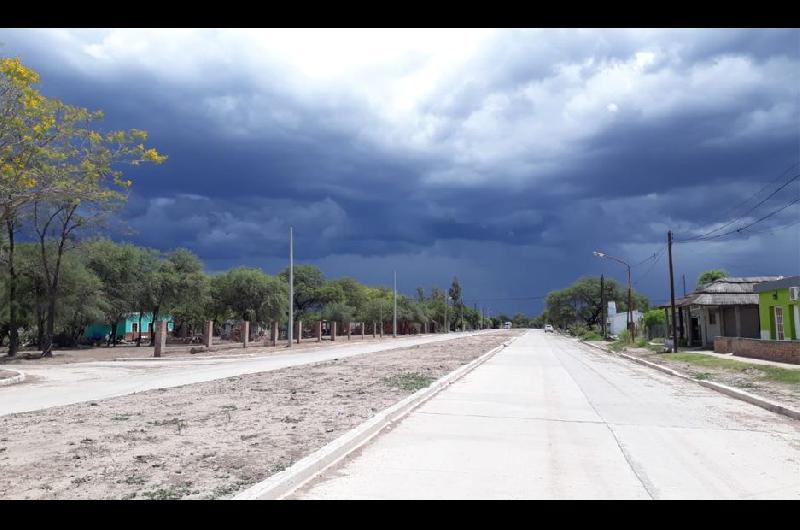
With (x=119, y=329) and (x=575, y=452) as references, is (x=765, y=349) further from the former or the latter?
(x=119, y=329)

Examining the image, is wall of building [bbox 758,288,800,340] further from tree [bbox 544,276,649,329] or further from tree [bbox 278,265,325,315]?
tree [bbox 544,276,649,329]

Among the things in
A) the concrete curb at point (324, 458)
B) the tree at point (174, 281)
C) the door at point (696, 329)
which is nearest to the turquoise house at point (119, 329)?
the tree at point (174, 281)

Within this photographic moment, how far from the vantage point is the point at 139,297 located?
47219 mm

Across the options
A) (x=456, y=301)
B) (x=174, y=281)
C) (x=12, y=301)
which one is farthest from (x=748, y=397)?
(x=456, y=301)

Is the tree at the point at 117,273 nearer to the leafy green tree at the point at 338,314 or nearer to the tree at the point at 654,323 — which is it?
the leafy green tree at the point at 338,314

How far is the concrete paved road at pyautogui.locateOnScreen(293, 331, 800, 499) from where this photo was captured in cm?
657

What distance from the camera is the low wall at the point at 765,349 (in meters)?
23.6

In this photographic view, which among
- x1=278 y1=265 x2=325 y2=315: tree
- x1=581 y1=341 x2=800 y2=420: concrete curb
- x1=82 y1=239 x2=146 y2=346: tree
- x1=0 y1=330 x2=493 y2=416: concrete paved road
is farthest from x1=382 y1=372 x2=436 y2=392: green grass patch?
x1=278 y1=265 x2=325 y2=315: tree

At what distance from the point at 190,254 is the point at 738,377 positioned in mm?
44697

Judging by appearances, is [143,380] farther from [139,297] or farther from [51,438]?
[139,297]

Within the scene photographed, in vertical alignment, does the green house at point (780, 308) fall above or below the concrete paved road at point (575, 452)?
above

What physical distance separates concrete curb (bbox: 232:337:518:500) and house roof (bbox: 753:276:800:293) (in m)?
22.4

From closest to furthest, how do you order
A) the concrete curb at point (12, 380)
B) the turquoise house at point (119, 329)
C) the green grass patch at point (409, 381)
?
the green grass patch at point (409, 381) < the concrete curb at point (12, 380) < the turquoise house at point (119, 329)

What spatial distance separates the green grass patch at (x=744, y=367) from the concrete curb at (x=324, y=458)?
1191 cm
